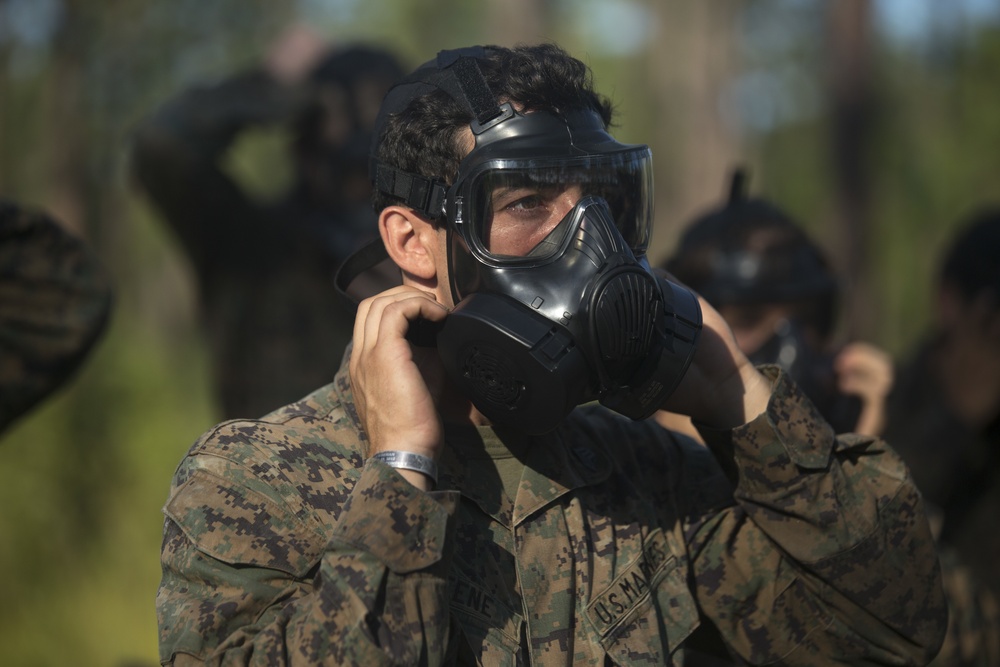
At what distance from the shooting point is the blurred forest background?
324 inches

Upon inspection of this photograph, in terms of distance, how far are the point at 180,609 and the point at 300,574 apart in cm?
24

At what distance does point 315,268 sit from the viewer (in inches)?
242

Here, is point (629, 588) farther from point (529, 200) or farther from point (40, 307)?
point (40, 307)

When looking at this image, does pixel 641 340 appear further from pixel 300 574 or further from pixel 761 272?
pixel 761 272

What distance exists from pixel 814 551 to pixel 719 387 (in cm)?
45

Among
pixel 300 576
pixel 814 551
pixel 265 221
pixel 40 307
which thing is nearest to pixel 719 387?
pixel 814 551

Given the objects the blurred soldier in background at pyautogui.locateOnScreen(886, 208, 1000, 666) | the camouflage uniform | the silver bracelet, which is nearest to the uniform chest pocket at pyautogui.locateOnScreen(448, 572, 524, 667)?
the camouflage uniform

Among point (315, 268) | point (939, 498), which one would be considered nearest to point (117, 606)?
point (315, 268)

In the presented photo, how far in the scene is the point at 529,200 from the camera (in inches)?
103

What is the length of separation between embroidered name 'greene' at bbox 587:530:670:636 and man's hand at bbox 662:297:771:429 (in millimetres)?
319

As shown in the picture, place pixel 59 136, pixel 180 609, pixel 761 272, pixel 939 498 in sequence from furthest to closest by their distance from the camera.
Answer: pixel 59 136
pixel 939 498
pixel 761 272
pixel 180 609

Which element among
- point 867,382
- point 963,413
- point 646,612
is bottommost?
point 963,413

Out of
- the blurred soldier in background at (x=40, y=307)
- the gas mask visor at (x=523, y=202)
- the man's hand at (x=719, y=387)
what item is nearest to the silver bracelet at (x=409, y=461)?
the gas mask visor at (x=523, y=202)

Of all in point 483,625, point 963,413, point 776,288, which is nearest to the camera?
point 483,625
